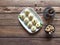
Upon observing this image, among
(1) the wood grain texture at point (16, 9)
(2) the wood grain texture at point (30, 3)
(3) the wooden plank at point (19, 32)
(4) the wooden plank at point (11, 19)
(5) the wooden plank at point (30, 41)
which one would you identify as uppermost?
(2) the wood grain texture at point (30, 3)

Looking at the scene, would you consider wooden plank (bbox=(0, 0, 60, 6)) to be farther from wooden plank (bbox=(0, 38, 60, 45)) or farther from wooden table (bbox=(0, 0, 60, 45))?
wooden plank (bbox=(0, 38, 60, 45))

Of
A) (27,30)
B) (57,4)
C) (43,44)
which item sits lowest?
(43,44)

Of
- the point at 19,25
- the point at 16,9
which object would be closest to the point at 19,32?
the point at 19,25

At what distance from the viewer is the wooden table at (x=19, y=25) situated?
1634 mm

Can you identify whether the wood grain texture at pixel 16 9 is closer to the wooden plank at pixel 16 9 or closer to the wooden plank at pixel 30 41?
the wooden plank at pixel 16 9

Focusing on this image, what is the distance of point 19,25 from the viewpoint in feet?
5.45

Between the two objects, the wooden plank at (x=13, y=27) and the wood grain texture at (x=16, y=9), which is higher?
the wood grain texture at (x=16, y=9)

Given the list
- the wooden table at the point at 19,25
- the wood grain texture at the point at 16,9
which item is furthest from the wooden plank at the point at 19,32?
the wood grain texture at the point at 16,9

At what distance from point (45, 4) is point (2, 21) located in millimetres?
385

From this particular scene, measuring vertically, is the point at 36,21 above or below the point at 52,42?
above

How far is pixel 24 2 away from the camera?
1705 millimetres

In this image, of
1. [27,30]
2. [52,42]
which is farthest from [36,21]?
[52,42]

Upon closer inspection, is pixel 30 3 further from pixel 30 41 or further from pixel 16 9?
pixel 30 41

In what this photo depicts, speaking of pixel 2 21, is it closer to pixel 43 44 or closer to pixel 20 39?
pixel 20 39
